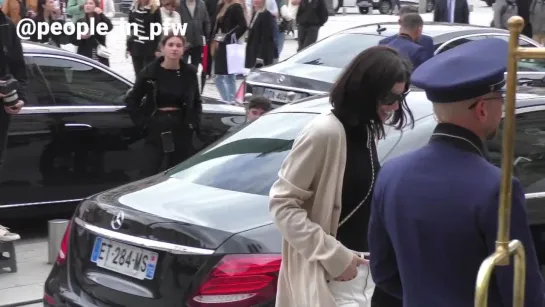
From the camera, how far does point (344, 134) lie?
3512 millimetres

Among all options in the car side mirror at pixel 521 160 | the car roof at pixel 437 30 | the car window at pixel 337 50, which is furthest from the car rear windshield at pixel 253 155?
the car roof at pixel 437 30

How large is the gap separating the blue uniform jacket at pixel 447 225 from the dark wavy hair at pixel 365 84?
84cm

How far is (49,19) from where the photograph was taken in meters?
14.1

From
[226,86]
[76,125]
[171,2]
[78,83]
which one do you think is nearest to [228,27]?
[226,86]

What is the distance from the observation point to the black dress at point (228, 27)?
1290 centimetres

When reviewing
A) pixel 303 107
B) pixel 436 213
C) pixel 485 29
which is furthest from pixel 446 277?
pixel 485 29

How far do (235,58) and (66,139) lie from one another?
530 cm

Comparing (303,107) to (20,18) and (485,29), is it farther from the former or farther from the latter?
(20,18)

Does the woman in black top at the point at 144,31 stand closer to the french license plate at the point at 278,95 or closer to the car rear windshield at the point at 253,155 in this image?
the french license plate at the point at 278,95

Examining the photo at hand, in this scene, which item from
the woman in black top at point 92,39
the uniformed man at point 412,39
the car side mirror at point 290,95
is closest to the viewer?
the uniformed man at point 412,39

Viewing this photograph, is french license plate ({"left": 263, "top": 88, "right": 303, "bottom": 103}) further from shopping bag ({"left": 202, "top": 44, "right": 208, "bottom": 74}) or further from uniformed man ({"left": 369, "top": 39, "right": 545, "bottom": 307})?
uniformed man ({"left": 369, "top": 39, "right": 545, "bottom": 307})

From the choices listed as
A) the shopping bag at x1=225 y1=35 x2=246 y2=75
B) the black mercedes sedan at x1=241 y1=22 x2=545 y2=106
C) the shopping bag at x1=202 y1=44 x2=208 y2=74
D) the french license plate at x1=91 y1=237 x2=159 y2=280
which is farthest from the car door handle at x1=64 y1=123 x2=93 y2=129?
the shopping bag at x1=202 y1=44 x2=208 y2=74

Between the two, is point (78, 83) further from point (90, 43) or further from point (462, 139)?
point (462, 139)

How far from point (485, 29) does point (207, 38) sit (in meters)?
4.52
